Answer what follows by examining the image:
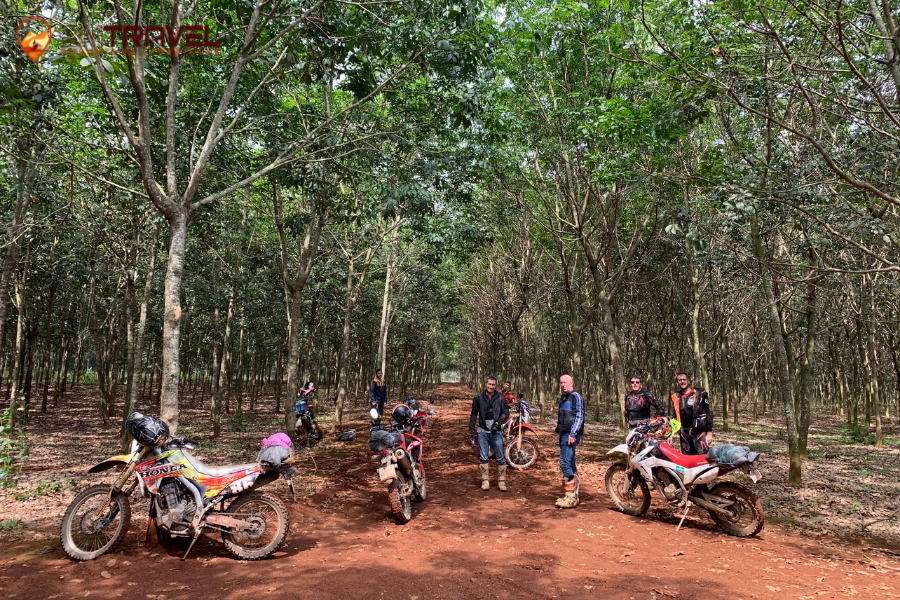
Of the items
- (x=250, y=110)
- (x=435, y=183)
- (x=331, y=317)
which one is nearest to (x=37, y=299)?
(x=331, y=317)

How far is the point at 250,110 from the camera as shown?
32.8 feet

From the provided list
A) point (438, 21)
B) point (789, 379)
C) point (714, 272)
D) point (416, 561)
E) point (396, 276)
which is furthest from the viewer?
point (396, 276)

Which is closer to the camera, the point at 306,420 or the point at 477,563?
the point at 477,563

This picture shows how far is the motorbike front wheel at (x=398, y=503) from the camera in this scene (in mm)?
6621

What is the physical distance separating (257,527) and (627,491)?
5.39 metres

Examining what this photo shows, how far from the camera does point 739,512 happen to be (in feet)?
21.0

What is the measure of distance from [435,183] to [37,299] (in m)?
19.3

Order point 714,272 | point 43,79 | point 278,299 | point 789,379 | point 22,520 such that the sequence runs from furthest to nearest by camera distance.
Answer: point 278,299
point 714,272
point 789,379
point 43,79
point 22,520

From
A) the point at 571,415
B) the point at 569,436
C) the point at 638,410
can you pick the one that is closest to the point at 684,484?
the point at 569,436

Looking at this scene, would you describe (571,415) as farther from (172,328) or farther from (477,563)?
(172,328)

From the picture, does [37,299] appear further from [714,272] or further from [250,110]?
[714,272]

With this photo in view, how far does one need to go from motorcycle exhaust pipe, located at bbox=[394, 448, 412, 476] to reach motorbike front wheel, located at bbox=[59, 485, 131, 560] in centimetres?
318

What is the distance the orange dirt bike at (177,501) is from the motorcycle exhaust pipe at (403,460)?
1.90m

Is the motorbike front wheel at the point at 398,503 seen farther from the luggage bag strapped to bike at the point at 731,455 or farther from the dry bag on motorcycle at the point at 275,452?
the luggage bag strapped to bike at the point at 731,455
